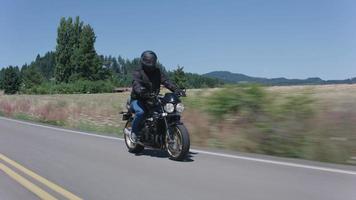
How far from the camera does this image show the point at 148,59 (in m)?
9.32

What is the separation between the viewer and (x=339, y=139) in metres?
8.90

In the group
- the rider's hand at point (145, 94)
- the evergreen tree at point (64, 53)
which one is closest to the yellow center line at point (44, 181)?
the rider's hand at point (145, 94)

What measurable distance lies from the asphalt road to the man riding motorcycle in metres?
0.77

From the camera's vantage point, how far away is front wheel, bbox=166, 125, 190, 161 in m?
8.80

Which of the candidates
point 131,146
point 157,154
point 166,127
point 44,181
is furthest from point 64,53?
point 44,181

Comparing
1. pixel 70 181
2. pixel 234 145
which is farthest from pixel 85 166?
pixel 234 145

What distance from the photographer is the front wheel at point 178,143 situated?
28.9 feet

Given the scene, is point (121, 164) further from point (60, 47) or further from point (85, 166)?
point (60, 47)

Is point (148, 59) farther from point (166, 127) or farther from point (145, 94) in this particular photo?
point (166, 127)

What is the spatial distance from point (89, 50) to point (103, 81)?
25.8 feet

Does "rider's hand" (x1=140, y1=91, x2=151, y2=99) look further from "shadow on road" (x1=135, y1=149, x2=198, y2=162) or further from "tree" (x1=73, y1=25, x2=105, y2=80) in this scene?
"tree" (x1=73, y1=25, x2=105, y2=80)

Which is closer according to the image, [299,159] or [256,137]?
[299,159]

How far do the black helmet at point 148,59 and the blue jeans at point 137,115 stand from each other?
847 millimetres

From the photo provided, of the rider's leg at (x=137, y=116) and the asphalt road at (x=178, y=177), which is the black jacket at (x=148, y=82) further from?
the asphalt road at (x=178, y=177)
